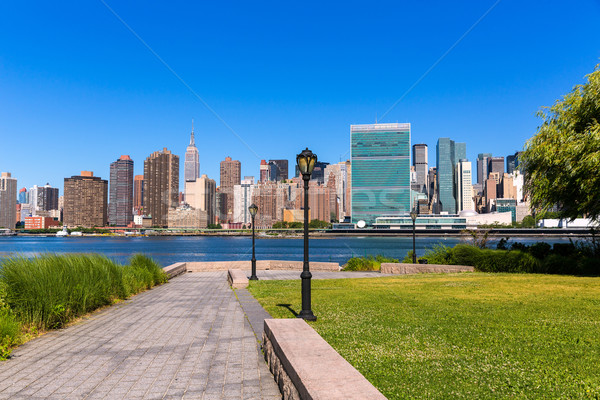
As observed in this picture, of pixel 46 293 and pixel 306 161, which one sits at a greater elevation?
pixel 306 161

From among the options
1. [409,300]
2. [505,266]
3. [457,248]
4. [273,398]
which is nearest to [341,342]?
[273,398]

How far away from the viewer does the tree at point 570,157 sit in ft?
63.4

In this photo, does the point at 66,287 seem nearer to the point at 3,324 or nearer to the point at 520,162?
the point at 3,324

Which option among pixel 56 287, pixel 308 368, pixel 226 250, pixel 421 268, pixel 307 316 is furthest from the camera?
pixel 226 250

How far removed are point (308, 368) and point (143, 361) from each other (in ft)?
12.2

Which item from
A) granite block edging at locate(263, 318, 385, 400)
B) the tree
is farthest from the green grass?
the tree

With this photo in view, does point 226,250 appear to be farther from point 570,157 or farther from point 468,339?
point 468,339

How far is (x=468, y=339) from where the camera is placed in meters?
7.59

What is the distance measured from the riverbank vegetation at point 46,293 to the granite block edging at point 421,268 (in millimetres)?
17209

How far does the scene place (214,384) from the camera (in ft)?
19.8

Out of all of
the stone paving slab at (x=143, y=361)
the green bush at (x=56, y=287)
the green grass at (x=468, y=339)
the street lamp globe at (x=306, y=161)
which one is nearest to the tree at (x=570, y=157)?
the green grass at (x=468, y=339)

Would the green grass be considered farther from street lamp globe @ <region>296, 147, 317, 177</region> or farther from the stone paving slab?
street lamp globe @ <region>296, 147, 317, 177</region>

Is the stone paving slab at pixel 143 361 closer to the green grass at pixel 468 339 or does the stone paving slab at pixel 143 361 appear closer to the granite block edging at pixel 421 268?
the green grass at pixel 468 339

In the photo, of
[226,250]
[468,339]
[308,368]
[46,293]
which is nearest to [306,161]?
[468,339]
